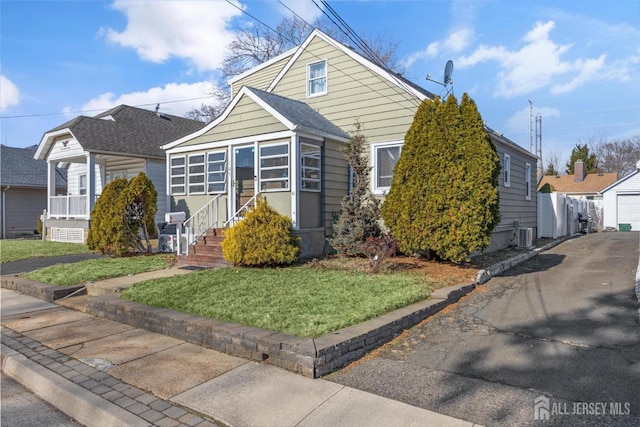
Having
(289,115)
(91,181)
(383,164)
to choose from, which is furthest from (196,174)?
(383,164)

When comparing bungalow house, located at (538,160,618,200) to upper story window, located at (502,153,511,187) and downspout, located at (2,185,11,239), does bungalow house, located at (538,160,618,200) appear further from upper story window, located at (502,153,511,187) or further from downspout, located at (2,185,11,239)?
downspout, located at (2,185,11,239)

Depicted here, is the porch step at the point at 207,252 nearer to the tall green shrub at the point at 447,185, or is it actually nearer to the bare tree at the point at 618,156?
the tall green shrub at the point at 447,185

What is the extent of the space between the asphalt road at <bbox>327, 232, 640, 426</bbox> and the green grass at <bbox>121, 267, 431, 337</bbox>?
636mm

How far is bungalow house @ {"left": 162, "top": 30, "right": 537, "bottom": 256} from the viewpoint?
34.3ft

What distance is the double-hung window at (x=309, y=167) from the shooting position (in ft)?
34.1

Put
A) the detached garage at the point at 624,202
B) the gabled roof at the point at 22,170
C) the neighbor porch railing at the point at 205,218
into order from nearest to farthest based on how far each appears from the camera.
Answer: the neighbor porch railing at the point at 205,218 → the gabled roof at the point at 22,170 → the detached garage at the point at 624,202

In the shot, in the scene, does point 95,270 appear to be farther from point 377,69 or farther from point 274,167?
point 377,69

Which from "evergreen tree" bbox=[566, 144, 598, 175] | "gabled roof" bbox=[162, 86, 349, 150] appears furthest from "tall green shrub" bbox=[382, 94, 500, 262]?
"evergreen tree" bbox=[566, 144, 598, 175]

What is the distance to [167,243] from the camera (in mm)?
12211

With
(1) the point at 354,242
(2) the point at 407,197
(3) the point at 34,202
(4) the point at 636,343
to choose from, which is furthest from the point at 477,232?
(3) the point at 34,202

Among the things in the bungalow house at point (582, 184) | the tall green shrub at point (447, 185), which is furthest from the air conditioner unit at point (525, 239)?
the bungalow house at point (582, 184)

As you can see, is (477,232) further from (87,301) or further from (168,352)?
(87,301)

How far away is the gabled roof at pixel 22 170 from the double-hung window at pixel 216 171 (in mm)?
16387

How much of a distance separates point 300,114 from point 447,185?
498 cm
